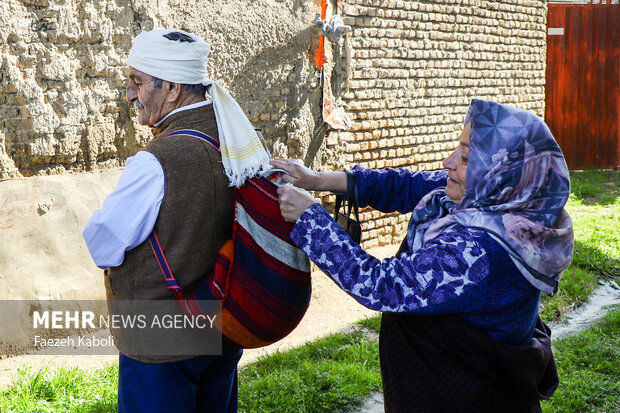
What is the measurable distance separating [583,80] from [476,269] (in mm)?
10816

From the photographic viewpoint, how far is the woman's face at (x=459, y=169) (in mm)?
2031

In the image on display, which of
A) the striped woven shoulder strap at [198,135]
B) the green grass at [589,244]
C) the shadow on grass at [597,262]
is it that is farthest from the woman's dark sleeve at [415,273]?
the shadow on grass at [597,262]

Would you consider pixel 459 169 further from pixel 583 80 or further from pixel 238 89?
pixel 583 80

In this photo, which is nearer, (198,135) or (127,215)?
(127,215)

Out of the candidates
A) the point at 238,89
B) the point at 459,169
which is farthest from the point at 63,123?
the point at 459,169

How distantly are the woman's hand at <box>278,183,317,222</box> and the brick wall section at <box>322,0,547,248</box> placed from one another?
365 cm

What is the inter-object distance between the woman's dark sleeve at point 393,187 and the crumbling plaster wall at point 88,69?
2.21 meters

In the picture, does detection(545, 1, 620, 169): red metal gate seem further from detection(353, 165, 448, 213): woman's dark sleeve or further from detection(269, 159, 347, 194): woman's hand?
detection(269, 159, 347, 194): woman's hand

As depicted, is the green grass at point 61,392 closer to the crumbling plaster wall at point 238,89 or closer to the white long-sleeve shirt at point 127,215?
the crumbling plaster wall at point 238,89

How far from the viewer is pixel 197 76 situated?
A: 2.25 m

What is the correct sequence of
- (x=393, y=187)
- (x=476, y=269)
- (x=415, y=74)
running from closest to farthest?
(x=476, y=269), (x=393, y=187), (x=415, y=74)

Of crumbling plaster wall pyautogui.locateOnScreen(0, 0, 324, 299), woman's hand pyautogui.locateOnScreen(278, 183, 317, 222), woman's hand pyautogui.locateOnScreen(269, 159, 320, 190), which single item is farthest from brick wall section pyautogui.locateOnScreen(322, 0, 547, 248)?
woman's hand pyautogui.locateOnScreen(278, 183, 317, 222)

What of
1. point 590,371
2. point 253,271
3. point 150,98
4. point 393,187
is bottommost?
point 590,371

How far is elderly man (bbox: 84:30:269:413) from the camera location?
1990 millimetres
